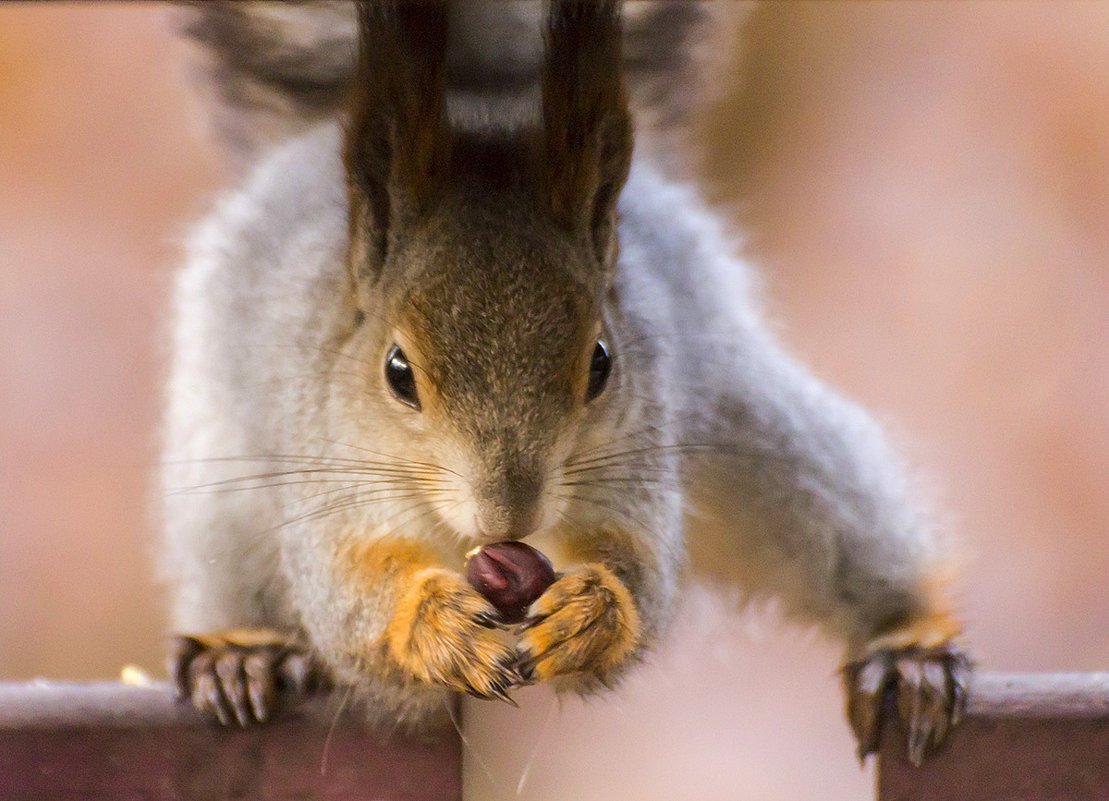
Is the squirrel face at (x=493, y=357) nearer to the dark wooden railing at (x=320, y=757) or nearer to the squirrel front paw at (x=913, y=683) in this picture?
the dark wooden railing at (x=320, y=757)

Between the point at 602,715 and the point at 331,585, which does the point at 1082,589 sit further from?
the point at 331,585

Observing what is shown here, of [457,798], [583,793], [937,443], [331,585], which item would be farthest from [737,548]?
[937,443]

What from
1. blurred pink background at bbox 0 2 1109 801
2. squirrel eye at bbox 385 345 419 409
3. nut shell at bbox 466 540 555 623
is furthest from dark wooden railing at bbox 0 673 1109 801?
blurred pink background at bbox 0 2 1109 801

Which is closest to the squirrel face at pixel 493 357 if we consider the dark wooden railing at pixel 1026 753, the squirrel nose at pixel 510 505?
the squirrel nose at pixel 510 505

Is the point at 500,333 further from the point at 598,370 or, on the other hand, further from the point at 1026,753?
the point at 1026,753

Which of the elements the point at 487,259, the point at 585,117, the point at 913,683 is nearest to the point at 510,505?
the point at 487,259
